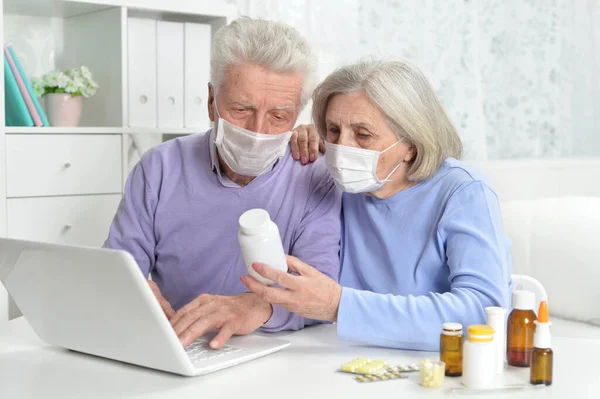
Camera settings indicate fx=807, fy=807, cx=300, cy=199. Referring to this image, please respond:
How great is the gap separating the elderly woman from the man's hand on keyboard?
0.39 ft

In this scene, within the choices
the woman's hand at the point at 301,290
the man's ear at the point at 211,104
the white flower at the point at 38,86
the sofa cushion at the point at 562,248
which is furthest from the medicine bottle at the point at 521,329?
the white flower at the point at 38,86

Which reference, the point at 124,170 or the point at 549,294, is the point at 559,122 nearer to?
the point at 549,294

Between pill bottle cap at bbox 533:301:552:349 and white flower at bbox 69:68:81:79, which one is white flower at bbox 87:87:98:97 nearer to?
white flower at bbox 69:68:81:79

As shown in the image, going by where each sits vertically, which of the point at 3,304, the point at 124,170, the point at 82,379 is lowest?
the point at 3,304

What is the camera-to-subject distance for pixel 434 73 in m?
3.47

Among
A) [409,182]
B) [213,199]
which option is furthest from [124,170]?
[409,182]

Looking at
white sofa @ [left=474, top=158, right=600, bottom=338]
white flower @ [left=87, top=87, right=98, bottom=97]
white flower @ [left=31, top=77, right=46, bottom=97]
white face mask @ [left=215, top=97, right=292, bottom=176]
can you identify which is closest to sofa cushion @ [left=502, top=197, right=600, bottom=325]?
white sofa @ [left=474, top=158, right=600, bottom=338]

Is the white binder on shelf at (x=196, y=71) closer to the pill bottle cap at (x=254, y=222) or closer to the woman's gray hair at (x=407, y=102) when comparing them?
the woman's gray hair at (x=407, y=102)

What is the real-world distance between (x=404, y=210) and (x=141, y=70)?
4.50ft

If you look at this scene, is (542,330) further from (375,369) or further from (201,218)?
(201,218)

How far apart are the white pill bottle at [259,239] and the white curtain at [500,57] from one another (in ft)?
6.93

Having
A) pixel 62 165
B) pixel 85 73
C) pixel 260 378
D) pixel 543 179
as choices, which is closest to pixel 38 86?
pixel 85 73

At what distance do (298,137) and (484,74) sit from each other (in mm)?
2216

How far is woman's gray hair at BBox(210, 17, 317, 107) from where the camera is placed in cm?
156
